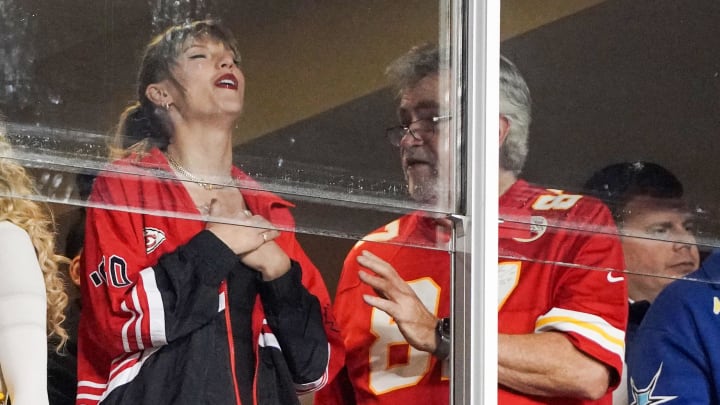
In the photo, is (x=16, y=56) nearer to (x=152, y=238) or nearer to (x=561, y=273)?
(x=152, y=238)

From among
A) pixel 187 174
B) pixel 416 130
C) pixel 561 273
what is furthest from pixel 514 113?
pixel 187 174

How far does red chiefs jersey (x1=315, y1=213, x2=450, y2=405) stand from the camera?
7.41 ft

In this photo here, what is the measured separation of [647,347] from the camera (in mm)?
2441

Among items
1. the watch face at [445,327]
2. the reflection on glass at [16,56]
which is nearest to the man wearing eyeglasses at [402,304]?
the watch face at [445,327]

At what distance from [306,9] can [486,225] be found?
1.69 feet

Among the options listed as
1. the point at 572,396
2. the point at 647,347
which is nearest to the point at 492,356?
the point at 572,396

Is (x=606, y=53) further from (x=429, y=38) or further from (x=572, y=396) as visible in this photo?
(x=572, y=396)

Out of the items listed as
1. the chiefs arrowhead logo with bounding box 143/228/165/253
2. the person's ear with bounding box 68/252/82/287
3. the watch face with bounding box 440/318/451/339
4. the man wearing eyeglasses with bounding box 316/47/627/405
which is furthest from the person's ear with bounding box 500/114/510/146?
the person's ear with bounding box 68/252/82/287

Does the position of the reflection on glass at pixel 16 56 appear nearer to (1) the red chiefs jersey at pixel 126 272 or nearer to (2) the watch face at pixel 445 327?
(1) the red chiefs jersey at pixel 126 272

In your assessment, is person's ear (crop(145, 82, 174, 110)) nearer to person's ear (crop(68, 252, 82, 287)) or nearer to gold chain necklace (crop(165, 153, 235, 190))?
gold chain necklace (crop(165, 153, 235, 190))

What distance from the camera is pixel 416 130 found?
2350 mm

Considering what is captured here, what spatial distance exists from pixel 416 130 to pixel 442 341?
0.39 metres

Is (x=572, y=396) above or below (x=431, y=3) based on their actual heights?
below

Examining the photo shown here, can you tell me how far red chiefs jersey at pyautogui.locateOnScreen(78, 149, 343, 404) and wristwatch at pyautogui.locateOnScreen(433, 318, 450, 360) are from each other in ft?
1.25
